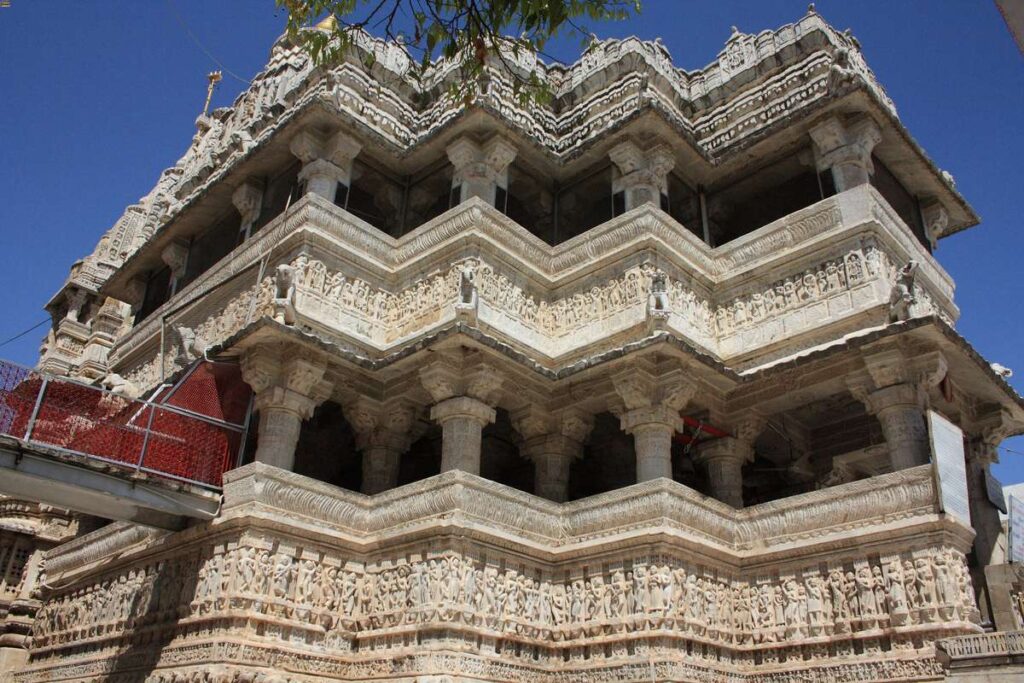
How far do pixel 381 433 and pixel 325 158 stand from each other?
19.3ft

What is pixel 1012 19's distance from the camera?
387 centimetres

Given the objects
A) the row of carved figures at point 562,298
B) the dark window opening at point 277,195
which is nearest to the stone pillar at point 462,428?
the row of carved figures at point 562,298

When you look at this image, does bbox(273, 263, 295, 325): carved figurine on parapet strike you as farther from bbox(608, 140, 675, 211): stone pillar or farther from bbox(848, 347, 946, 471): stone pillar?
bbox(848, 347, 946, 471): stone pillar

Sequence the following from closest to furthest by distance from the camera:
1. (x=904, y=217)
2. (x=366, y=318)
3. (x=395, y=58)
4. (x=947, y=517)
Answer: (x=947, y=517) → (x=366, y=318) → (x=904, y=217) → (x=395, y=58)

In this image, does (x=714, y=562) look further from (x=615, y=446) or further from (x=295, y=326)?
(x=295, y=326)

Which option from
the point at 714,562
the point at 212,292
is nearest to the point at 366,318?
the point at 212,292

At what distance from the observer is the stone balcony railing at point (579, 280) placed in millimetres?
14539

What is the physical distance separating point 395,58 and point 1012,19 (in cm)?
1810

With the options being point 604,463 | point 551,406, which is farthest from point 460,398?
point 604,463

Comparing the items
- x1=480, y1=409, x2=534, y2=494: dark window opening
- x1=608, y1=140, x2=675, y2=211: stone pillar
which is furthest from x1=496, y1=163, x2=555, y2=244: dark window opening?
x1=480, y1=409, x2=534, y2=494: dark window opening

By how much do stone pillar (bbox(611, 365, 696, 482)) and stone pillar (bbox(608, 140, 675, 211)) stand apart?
4.16m

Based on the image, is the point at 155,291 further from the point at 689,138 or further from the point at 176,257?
the point at 689,138

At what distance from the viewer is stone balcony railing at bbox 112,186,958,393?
14.5 metres

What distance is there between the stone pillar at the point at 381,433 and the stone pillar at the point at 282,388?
1.45 m
